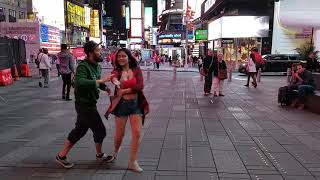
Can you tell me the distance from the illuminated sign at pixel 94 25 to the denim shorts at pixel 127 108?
345ft

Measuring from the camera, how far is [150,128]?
8.33 meters

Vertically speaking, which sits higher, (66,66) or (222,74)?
(66,66)

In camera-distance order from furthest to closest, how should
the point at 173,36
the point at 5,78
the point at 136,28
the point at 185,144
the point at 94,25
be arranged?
the point at 94,25, the point at 136,28, the point at 173,36, the point at 5,78, the point at 185,144

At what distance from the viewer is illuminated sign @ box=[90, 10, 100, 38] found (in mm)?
109412

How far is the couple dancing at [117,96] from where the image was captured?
529 centimetres

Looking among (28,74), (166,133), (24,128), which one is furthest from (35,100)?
(28,74)

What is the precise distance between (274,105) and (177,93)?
433 cm

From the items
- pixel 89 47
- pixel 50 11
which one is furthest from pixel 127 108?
pixel 50 11

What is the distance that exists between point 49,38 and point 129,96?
944 inches

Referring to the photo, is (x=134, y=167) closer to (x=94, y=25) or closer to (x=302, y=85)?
(x=302, y=85)

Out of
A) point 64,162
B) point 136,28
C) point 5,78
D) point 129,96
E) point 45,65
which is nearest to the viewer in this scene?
point 129,96

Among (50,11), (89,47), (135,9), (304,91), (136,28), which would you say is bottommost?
(304,91)

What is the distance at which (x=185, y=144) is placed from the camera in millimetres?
6898

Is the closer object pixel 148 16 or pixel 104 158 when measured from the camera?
pixel 104 158
